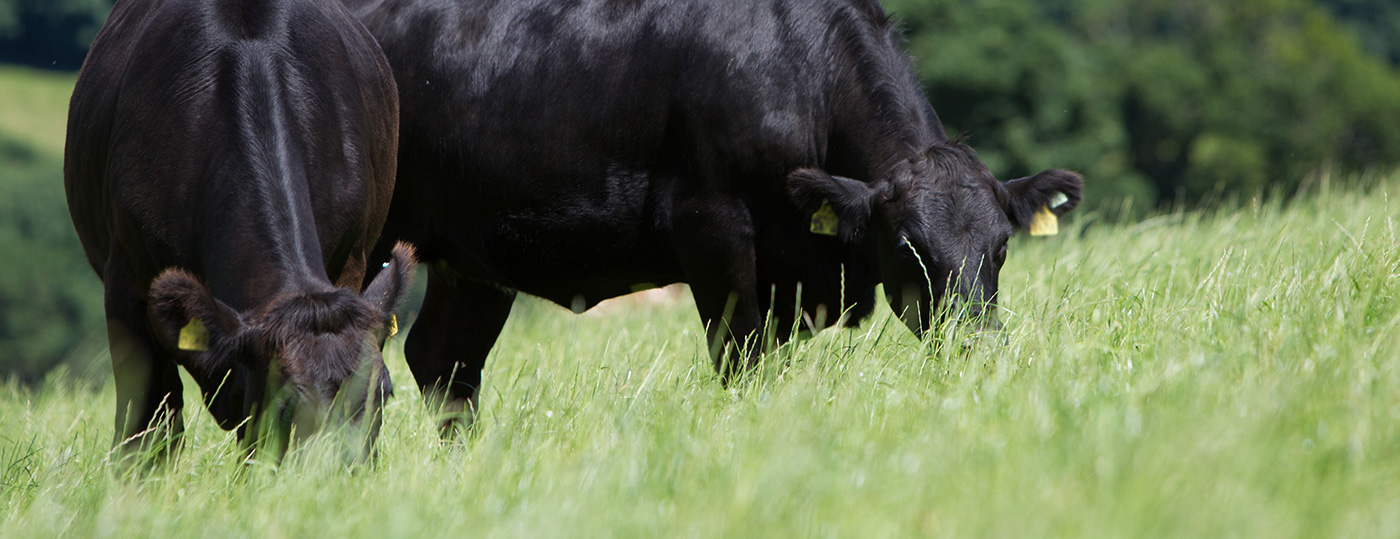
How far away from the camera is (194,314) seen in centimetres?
347

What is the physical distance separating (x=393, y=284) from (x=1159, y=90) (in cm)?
4548

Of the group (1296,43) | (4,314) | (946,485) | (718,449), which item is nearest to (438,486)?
(718,449)

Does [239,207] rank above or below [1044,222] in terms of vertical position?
above

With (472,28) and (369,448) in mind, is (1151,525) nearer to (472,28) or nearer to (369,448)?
(369,448)

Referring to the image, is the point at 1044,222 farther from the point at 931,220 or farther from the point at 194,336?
the point at 194,336

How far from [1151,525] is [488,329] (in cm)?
457

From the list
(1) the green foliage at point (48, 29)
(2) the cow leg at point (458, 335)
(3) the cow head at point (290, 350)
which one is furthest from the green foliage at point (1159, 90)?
(1) the green foliage at point (48, 29)

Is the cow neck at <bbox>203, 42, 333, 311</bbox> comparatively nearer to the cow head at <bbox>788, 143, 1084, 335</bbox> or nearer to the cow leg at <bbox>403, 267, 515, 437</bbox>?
the cow head at <bbox>788, 143, 1084, 335</bbox>

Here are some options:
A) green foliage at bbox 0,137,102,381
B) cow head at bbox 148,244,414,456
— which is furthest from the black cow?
green foliage at bbox 0,137,102,381

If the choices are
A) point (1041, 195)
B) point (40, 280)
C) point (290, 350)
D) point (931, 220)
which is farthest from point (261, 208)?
→ point (40, 280)

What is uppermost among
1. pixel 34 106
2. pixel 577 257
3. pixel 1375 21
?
pixel 577 257

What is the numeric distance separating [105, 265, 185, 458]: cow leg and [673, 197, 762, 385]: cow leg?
2093 millimetres

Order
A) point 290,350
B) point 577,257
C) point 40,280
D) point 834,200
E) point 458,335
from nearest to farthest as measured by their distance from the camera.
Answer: point 290,350, point 834,200, point 577,257, point 458,335, point 40,280

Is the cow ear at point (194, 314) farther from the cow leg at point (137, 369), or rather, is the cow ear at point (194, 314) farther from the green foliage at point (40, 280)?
the green foliage at point (40, 280)
